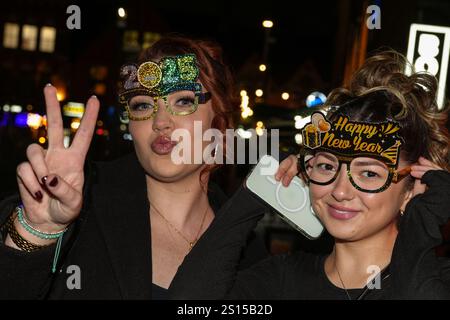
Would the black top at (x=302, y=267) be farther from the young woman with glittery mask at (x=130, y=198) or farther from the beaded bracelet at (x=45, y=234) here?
the beaded bracelet at (x=45, y=234)

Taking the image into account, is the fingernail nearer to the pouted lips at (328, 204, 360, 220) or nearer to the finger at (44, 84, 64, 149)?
the finger at (44, 84, 64, 149)

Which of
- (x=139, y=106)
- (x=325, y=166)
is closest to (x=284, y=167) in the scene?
(x=325, y=166)

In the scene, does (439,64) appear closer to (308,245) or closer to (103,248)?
(308,245)

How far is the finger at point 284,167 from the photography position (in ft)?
10.3

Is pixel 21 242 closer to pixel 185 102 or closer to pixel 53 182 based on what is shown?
pixel 53 182

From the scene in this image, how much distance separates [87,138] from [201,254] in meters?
0.73

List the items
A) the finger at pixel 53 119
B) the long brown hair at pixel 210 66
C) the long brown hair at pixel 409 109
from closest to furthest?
the finger at pixel 53 119 → the long brown hair at pixel 409 109 → the long brown hair at pixel 210 66

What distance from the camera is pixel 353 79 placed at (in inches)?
123

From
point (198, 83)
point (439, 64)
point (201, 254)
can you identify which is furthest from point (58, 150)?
point (439, 64)

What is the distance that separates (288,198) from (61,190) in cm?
115

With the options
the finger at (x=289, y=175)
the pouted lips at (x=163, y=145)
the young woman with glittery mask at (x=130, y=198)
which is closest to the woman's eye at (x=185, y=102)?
the young woman with glittery mask at (x=130, y=198)

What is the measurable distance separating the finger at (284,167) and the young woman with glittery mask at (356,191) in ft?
0.35

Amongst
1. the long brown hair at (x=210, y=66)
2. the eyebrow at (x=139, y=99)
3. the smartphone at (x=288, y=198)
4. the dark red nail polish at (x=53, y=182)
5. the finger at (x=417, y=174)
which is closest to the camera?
the dark red nail polish at (x=53, y=182)

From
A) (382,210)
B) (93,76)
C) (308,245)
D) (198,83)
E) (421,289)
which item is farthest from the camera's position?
(93,76)
